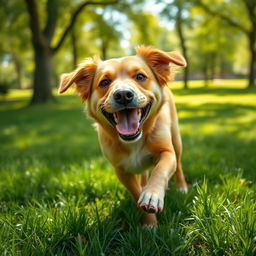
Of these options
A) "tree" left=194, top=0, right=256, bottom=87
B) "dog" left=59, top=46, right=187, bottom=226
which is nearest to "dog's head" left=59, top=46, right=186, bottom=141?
"dog" left=59, top=46, right=187, bottom=226

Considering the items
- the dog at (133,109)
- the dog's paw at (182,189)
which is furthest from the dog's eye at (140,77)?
the dog's paw at (182,189)

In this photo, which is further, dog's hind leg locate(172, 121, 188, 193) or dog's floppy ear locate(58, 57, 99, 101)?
dog's hind leg locate(172, 121, 188, 193)

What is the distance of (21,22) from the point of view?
936 inches

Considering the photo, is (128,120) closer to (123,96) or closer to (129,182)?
(123,96)

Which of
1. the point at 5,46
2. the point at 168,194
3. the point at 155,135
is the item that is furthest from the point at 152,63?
the point at 5,46

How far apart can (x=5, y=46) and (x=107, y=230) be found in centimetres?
3844

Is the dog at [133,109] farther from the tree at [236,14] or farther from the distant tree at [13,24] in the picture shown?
the tree at [236,14]

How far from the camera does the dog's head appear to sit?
2674mm

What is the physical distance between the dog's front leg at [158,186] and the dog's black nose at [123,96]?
644 millimetres

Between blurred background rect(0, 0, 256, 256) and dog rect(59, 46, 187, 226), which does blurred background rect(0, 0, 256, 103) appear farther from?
dog rect(59, 46, 187, 226)

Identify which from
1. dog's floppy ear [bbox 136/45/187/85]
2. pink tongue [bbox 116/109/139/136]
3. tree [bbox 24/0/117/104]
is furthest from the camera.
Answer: tree [bbox 24/0/117/104]

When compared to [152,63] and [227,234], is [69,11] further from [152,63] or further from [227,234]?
[227,234]

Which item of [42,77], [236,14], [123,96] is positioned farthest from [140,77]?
[236,14]

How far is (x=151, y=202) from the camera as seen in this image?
7.43ft
